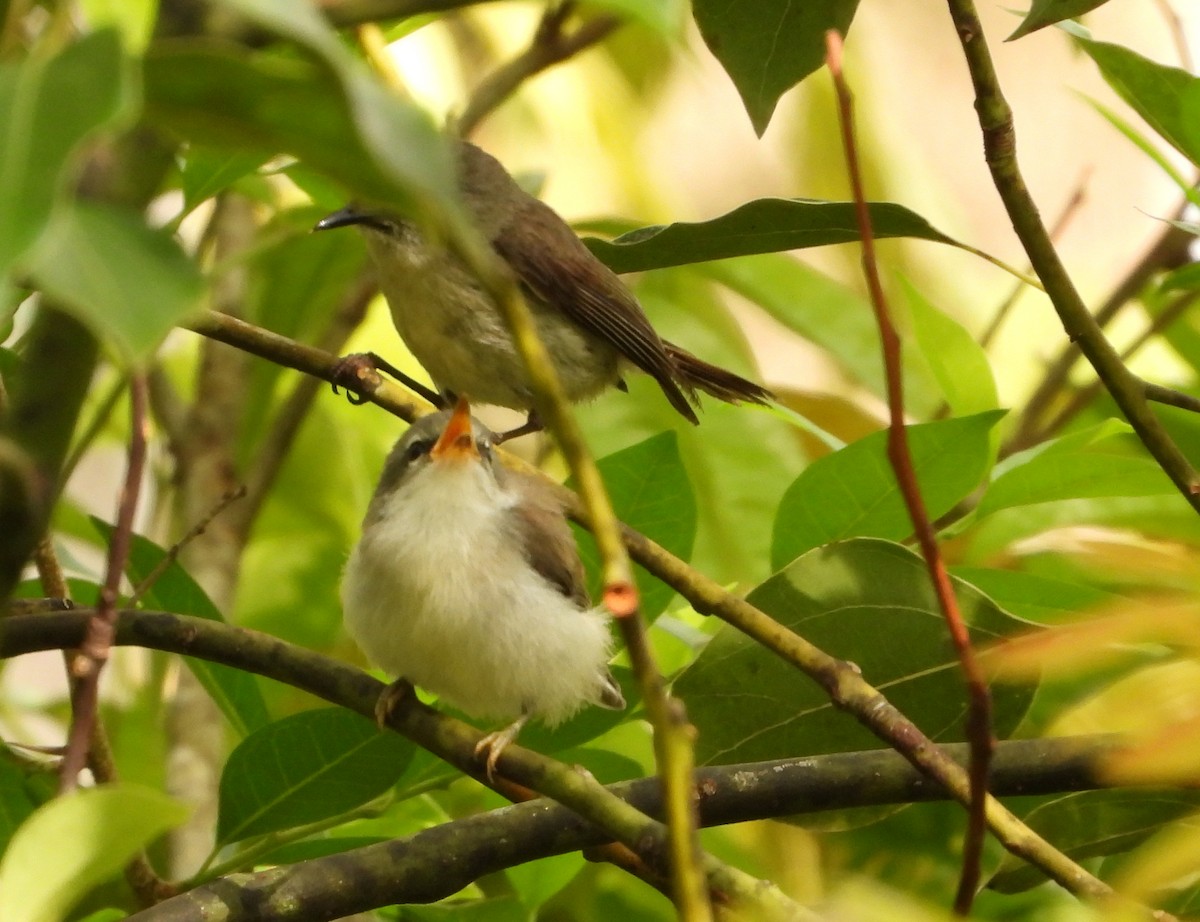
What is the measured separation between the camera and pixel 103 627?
2.40 feet

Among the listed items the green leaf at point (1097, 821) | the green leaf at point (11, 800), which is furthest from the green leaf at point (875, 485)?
the green leaf at point (11, 800)

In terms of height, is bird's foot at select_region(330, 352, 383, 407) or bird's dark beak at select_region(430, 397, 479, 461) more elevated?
bird's dark beak at select_region(430, 397, 479, 461)

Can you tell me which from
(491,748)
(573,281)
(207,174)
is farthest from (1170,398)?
(573,281)

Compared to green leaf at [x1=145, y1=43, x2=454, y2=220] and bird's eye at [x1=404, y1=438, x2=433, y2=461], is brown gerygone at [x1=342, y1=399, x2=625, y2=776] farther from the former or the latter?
green leaf at [x1=145, y1=43, x2=454, y2=220]

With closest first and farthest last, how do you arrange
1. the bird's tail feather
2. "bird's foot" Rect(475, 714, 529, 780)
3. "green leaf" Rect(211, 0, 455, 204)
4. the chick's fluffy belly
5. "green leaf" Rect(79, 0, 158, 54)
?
"green leaf" Rect(211, 0, 455, 204), "green leaf" Rect(79, 0, 158, 54), "bird's foot" Rect(475, 714, 529, 780), the chick's fluffy belly, the bird's tail feather

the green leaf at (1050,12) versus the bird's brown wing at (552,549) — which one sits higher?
the green leaf at (1050,12)

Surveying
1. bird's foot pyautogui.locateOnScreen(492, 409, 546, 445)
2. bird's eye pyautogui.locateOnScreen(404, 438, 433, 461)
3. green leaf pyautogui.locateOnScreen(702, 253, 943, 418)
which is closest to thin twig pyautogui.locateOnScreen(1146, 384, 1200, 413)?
bird's eye pyautogui.locateOnScreen(404, 438, 433, 461)

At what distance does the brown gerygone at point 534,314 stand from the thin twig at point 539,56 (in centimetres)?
7

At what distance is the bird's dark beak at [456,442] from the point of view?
1.39 meters

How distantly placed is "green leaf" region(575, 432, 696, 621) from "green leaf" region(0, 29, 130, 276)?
70 cm

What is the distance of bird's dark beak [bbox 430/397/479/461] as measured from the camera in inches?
54.8

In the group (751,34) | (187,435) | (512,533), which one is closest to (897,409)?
(751,34)

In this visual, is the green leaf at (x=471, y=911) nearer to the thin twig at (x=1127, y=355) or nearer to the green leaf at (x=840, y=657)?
the green leaf at (x=840, y=657)

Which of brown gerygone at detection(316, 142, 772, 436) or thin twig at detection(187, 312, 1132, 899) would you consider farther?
brown gerygone at detection(316, 142, 772, 436)
